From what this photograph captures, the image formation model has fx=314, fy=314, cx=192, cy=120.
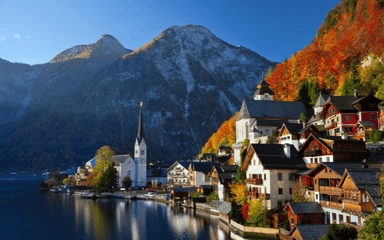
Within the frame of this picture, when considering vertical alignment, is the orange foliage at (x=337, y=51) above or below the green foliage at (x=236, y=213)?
above

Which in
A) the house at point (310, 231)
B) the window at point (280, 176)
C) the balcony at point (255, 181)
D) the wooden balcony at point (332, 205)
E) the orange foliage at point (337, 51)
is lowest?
the house at point (310, 231)

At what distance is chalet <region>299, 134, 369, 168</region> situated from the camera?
42500 mm

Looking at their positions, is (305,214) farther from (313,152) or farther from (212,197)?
(212,197)

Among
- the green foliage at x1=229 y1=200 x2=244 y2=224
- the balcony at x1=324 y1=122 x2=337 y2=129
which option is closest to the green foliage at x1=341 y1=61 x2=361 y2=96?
the balcony at x1=324 y1=122 x2=337 y2=129

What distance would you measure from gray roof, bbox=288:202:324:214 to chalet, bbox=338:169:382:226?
4774 millimetres

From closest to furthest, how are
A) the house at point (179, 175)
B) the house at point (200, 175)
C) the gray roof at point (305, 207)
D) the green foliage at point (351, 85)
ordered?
1. the gray roof at point (305, 207)
2. the green foliage at point (351, 85)
3. the house at point (200, 175)
4. the house at point (179, 175)

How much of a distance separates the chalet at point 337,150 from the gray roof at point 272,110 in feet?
112

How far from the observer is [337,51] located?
271ft

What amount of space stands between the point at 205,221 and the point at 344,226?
31087 mm

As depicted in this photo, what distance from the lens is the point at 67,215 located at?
222 ft

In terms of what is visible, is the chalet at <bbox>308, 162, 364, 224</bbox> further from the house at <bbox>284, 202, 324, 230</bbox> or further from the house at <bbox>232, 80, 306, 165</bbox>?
the house at <bbox>232, 80, 306, 165</bbox>

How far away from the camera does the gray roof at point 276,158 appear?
151 ft

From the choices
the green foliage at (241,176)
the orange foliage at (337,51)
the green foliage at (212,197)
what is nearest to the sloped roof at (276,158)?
the green foliage at (241,176)

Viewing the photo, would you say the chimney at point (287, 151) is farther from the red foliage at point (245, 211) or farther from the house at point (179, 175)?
the house at point (179, 175)
